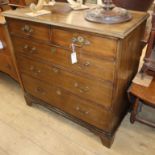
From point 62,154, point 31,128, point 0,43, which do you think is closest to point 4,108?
point 31,128

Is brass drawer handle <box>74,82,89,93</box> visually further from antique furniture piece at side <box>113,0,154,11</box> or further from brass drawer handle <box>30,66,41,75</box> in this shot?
antique furniture piece at side <box>113,0,154,11</box>

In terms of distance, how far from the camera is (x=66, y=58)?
4.15ft

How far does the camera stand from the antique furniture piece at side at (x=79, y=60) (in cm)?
106

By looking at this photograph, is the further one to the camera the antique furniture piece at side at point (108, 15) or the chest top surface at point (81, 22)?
the antique furniture piece at side at point (108, 15)

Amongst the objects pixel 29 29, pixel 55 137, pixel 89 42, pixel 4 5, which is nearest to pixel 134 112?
pixel 55 137

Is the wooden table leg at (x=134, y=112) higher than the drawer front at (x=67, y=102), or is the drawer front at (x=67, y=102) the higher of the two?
the drawer front at (x=67, y=102)

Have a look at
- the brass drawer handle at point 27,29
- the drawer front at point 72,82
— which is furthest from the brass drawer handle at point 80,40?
the brass drawer handle at point 27,29

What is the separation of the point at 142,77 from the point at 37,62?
0.88 metres

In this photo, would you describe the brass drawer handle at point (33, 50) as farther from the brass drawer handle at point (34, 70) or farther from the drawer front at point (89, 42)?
the drawer front at point (89, 42)

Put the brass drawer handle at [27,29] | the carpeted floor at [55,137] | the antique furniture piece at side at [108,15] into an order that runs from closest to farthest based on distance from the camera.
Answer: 1. the antique furniture piece at side at [108,15]
2. the brass drawer handle at [27,29]
3. the carpeted floor at [55,137]

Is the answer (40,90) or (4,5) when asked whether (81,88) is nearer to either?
(40,90)

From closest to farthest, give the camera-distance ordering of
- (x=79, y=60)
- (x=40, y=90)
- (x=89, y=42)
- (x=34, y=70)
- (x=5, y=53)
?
(x=89, y=42)
(x=79, y=60)
(x=34, y=70)
(x=40, y=90)
(x=5, y=53)

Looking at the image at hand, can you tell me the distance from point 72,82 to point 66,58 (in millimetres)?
201

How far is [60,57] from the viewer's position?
1.30m
